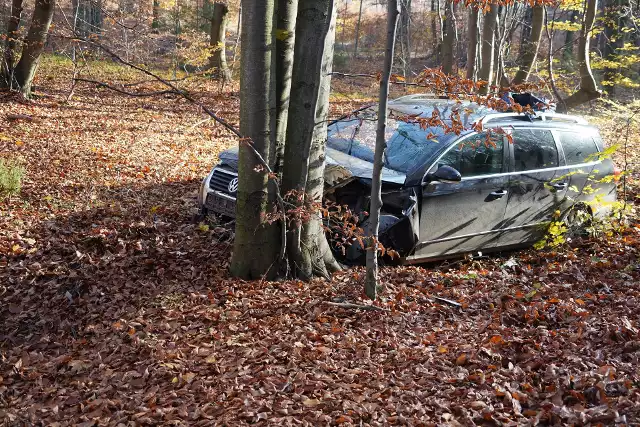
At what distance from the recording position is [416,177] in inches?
243

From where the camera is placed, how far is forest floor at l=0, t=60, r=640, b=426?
3.78 metres

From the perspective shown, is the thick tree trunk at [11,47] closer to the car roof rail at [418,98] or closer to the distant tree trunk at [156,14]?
the distant tree trunk at [156,14]

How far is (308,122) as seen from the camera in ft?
17.4

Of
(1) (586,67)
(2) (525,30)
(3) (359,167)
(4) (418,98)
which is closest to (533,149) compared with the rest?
(4) (418,98)

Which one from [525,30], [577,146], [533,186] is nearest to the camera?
[533,186]

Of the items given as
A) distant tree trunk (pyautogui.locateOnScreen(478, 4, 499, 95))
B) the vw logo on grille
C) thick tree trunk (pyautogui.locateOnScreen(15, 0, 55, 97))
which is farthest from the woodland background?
thick tree trunk (pyautogui.locateOnScreen(15, 0, 55, 97))

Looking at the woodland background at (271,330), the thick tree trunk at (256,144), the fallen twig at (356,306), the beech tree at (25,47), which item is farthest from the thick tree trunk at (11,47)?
the fallen twig at (356,306)

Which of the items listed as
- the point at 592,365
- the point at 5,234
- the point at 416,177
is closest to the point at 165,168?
the point at 5,234

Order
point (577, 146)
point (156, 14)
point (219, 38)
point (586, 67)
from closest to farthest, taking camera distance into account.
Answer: point (577, 146) → point (586, 67) → point (219, 38) → point (156, 14)

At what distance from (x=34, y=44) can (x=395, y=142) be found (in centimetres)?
1118

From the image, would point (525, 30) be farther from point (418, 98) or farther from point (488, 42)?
point (418, 98)

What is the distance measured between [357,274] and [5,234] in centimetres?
420

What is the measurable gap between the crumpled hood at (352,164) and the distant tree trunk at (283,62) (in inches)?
42.6

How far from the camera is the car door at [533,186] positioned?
705 centimetres
